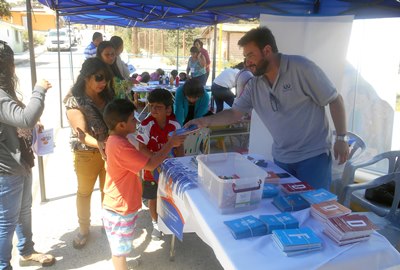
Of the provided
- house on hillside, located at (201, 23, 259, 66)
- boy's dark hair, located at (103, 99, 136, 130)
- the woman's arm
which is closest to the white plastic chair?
boy's dark hair, located at (103, 99, 136, 130)

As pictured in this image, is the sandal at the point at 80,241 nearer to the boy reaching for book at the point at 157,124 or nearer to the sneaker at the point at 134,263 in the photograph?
the sneaker at the point at 134,263

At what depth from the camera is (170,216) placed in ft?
6.69

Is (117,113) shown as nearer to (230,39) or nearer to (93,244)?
(93,244)

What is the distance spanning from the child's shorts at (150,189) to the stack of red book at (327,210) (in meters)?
1.57

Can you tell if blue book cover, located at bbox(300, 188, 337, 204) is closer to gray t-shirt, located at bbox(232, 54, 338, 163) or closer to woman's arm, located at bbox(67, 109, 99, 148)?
gray t-shirt, located at bbox(232, 54, 338, 163)

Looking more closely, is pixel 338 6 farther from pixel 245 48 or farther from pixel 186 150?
pixel 186 150

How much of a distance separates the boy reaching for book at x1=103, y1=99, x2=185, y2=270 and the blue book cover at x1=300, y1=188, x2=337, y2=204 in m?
0.81

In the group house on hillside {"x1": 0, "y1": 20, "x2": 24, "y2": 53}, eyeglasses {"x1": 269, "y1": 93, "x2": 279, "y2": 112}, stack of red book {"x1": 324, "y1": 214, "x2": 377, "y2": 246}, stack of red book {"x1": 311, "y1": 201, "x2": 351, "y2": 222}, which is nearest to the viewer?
stack of red book {"x1": 324, "y1": 214, "x2": 377, "y2": 246}

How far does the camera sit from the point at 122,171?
1.93 meters

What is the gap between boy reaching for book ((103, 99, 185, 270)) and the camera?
1838mm

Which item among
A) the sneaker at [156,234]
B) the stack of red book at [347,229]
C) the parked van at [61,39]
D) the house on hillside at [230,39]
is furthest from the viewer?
the parked van at [61,39]

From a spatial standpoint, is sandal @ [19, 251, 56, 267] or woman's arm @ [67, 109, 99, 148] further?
sandal @ [19, 251, 56, 267]

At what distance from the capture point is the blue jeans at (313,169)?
2139 mm

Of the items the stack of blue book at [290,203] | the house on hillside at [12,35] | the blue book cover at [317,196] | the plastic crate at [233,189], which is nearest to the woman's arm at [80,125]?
the plastic crate at [233,189]
